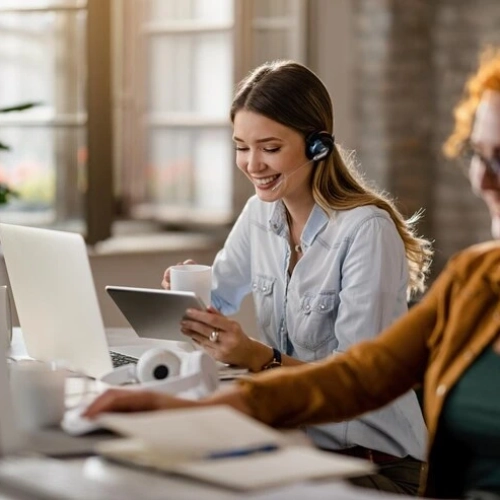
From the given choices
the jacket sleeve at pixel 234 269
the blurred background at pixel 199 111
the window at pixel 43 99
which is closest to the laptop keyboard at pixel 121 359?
the jacket sleeve at pixel 234 269

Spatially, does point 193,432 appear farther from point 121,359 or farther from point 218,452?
point 121,359

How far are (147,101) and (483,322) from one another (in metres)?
3.59

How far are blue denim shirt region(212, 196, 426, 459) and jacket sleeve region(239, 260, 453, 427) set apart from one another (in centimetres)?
51

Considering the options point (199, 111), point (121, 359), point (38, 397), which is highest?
point (199, 111)

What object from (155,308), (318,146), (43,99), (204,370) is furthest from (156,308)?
(43,99)

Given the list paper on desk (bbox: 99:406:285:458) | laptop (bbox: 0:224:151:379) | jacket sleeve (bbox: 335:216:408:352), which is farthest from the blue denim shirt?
paper on desk (bbox: 99:406:285:458)

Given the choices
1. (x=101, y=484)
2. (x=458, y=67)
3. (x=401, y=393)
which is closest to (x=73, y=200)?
(x=458, y=67)

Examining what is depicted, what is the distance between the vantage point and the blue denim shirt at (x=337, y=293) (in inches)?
96.5

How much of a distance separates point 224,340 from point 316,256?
37 cm

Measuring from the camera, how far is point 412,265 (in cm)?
270

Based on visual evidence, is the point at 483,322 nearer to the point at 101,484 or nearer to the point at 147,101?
the point at 101,484

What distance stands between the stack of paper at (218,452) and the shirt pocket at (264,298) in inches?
46.0

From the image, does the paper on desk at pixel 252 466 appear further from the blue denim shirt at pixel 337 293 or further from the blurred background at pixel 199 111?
the blurred background at pixel 199 111

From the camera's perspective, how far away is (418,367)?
193 centimetres
